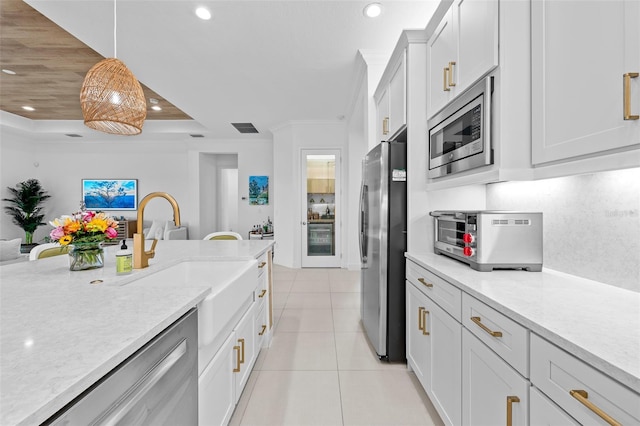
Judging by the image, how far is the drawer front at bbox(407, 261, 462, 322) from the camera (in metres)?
1.34

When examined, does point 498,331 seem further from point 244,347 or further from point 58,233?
point 58,233

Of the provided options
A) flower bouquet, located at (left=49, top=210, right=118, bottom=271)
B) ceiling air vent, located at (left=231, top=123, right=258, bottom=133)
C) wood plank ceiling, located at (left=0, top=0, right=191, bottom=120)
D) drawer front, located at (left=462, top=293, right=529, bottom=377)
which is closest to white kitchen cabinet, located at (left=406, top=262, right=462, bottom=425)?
drawer front, located at (left=462, top=293, right=529, bottom=377)

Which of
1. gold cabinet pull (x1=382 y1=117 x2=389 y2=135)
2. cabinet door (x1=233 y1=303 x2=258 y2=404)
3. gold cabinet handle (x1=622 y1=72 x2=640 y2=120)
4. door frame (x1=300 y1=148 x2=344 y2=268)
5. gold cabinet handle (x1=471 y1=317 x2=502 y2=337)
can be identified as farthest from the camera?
door frame (x1=300 y1=148 x2=344 y2=268)

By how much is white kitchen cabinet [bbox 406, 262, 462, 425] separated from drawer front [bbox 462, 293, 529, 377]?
13cm

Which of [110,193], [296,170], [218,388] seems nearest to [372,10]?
[218,388]

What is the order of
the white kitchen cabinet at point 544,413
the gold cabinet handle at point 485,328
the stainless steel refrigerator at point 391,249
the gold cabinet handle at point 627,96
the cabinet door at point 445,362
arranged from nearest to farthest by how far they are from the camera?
1. the white kitchen cabinet at point 544,413
2. the gold cabinet handle at point 627,96
3. the gold cabinet handle at point 485,328
4. the cabinet door at point 445,362
5. the stainless steel refrigerator at point 391,249

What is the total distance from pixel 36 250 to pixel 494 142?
2.85m

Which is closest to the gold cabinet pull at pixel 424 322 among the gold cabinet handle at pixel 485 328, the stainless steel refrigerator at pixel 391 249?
the stainless steel refrigerator at pixel 391 249

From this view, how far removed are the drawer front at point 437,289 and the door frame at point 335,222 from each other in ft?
11.9

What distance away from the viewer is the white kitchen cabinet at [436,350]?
133 centimetres

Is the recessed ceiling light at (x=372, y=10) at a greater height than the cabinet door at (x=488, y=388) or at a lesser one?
greater

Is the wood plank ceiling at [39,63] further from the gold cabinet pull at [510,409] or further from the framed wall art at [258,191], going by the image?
the gold cabinet pull at [510,409]

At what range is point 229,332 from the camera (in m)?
1.49

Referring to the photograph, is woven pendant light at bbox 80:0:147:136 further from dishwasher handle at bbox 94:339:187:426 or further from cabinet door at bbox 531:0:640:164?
cabinet door at bbox 531:0:640:164
